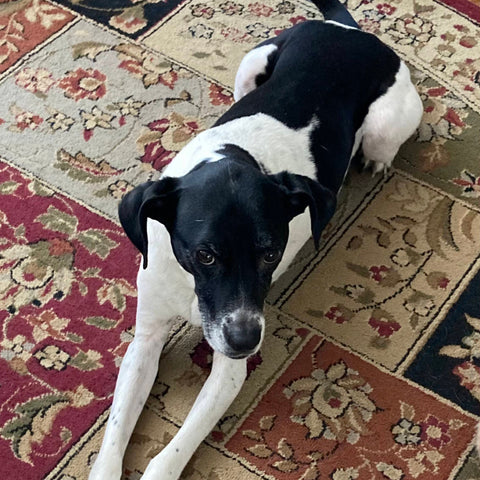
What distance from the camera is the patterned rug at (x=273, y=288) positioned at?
1.99 meters

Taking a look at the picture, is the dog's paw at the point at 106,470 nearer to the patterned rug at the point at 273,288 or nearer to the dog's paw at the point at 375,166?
the patterned rug at the point at 273,288

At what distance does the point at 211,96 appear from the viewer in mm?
2693

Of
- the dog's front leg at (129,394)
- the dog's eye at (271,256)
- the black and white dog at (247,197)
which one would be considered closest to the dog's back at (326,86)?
the black and white dog at (247,197)

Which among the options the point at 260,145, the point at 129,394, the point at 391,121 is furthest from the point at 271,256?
the point at 391,121

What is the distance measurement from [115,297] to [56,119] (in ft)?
2.26

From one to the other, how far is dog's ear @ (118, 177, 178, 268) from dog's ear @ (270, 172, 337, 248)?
0.71 feet

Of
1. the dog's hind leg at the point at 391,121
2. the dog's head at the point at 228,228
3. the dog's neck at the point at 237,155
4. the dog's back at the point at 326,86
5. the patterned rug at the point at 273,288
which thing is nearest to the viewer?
the dog's head at the point at 228,228

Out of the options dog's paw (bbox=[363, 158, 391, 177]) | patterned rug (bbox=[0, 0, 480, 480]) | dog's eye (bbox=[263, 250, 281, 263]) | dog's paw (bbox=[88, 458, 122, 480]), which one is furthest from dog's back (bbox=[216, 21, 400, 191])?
dog's paw (bbox=[88, 458, 122, 480])

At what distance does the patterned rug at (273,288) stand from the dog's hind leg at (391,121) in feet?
0.40

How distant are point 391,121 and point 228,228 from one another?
93cm

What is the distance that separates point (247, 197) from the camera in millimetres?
1624

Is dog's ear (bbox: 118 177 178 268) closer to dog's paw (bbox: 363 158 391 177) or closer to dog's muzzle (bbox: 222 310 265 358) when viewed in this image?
dog's muzzle (bbox: 222 310 265 358)

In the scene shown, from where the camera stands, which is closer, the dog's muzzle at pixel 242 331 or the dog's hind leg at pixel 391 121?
the dog's muzzle at pixel 242 331

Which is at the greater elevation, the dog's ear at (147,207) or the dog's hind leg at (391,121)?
the dog's ear at (147,207)
